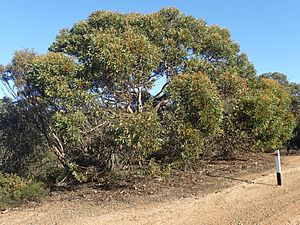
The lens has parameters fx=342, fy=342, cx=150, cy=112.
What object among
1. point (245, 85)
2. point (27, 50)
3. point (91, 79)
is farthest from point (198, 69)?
point (27, 50)

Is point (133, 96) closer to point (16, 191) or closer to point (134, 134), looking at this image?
point (134, 134)

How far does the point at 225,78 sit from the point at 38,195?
700 centimetres

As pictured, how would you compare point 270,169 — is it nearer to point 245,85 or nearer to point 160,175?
point 245,85

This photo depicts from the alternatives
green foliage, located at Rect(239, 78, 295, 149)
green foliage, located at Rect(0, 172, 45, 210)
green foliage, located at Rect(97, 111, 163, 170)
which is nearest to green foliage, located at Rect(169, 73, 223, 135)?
green foliage, located at Rect(97, 111, 163, 170)

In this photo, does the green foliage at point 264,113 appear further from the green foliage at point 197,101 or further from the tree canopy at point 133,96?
the green foliage at point 197,101

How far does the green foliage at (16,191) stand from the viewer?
8.56m

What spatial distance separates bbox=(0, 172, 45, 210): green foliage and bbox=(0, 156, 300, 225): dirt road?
632mm

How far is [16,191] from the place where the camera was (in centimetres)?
889

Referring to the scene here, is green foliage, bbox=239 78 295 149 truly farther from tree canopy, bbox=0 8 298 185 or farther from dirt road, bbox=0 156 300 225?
dirt road, bbox=0 156 300 225

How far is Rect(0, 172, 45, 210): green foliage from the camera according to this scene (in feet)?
28.1

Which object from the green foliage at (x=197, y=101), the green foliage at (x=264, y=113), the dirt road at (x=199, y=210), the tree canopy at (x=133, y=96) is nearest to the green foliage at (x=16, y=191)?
the dirt road at (x=199, y=210)

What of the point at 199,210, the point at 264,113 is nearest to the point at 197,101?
the point at 199,210

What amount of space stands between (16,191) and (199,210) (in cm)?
488

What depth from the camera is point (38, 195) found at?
29.9ft
